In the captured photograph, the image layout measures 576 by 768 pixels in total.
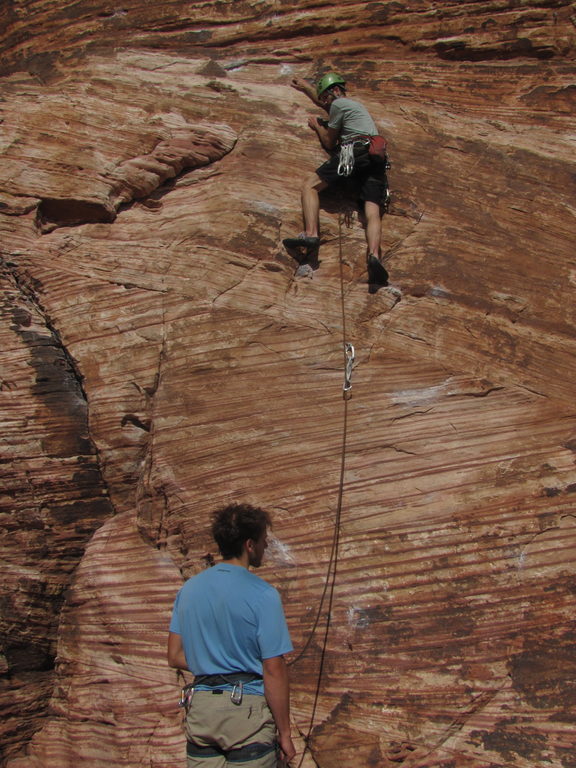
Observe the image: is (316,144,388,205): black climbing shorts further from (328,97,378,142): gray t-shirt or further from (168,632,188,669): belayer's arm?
(168,632,188,669): belayer's arm

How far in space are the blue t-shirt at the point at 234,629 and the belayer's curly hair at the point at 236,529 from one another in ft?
0.78

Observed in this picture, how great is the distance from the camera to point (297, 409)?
5113mm

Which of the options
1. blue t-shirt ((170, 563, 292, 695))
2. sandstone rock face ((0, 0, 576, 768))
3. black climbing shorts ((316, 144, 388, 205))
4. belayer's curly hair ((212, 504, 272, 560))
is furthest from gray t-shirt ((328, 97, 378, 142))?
blue t-shirt ((170, 563, 292, 695))

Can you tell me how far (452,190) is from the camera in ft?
21.0

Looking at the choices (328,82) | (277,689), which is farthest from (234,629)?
(328,82)

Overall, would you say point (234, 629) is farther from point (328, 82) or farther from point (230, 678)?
point (328, 82)

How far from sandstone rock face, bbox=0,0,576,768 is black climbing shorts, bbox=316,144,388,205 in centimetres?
24

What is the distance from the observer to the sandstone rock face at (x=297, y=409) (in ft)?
14.4

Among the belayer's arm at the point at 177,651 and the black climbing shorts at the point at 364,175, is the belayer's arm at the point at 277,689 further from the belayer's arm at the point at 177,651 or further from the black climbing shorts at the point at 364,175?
the black climbing shorts at the point at 364,175

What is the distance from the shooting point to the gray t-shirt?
247 inches

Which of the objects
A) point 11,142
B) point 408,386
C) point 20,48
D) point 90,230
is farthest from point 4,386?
point 20,48

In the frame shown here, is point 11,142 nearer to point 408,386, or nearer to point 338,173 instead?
point 338,173

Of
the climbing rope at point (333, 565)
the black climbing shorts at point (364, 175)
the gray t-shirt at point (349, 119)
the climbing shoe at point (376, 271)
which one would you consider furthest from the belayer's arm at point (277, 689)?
the gray t-shirt at point (349, 119)

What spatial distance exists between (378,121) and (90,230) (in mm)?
3191
